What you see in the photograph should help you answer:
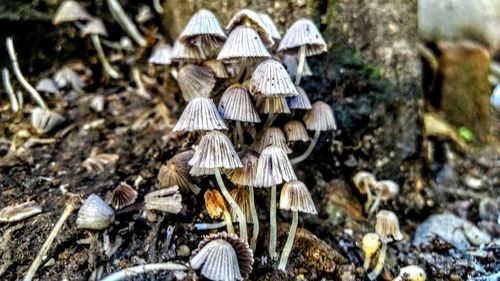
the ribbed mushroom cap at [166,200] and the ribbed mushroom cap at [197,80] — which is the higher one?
the ribbed mushroom cap at [197,80]

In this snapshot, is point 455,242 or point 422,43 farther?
point 422,43

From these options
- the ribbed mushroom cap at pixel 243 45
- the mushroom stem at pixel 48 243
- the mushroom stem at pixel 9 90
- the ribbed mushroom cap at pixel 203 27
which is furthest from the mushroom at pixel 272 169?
the mushroom stem at pixel 9 90

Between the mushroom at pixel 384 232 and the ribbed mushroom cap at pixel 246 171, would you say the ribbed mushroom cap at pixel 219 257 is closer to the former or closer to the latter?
the ribbed mushroom cap at pixel 246 171

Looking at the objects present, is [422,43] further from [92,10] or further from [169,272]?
[169,272]

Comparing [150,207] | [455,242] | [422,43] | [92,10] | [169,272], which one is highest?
[92,10]

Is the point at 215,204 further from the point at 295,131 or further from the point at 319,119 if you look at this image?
the point at 319,119

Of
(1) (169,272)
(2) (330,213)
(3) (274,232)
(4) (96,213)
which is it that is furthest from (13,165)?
(2) (330,213)

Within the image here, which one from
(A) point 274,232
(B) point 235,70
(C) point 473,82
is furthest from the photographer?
(C) point 473,82
